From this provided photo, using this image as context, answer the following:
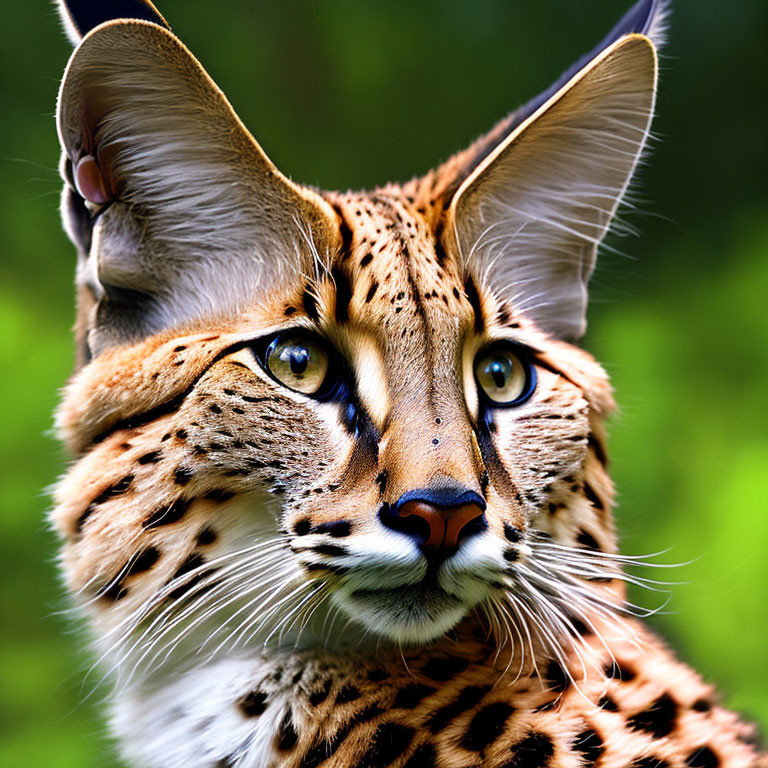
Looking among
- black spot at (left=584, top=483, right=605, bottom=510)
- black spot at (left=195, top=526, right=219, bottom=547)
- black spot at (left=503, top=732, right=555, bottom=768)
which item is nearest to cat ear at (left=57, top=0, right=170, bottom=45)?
black spot at (left=195, top=526, right=219, bottom=547)

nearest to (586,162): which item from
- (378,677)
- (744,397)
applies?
(378,677)

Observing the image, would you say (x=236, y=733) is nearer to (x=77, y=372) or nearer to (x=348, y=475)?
(x=348, y=475)

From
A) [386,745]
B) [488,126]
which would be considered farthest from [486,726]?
[488,126]

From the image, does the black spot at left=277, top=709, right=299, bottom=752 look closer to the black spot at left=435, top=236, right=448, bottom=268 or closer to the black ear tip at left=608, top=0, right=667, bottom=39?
the black spot at left=435, top=236, right=448, bottom=268

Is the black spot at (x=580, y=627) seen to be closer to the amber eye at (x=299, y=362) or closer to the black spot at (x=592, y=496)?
the black spot at (x=592, y=496)

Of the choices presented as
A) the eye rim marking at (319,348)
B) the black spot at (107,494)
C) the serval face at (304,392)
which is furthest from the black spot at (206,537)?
the eye rim marking at (319,348)

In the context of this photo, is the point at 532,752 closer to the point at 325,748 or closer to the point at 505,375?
the point at 325,748

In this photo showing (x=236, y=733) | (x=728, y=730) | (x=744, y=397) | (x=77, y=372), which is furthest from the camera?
(x=744, y=397)
